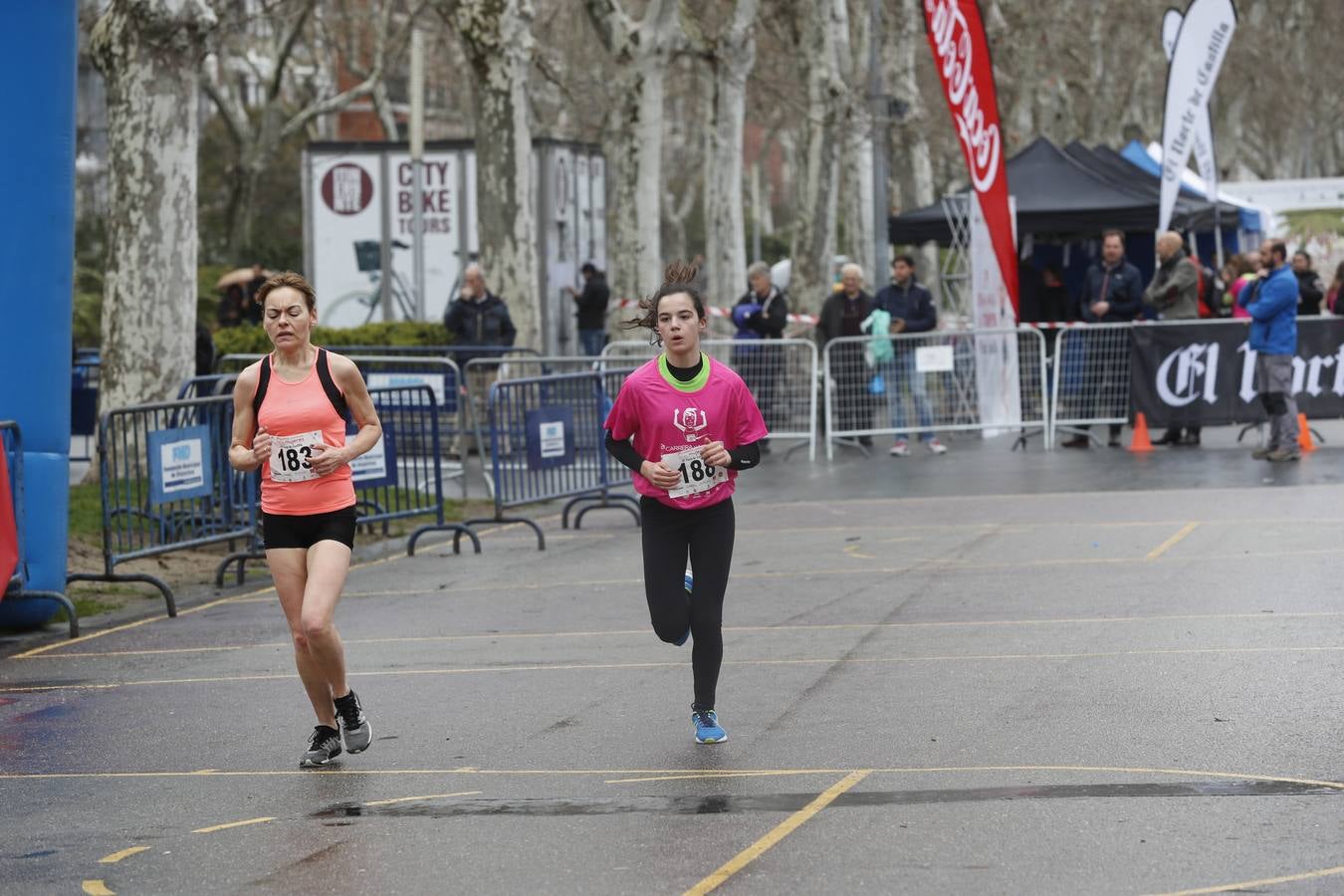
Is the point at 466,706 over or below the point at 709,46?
below

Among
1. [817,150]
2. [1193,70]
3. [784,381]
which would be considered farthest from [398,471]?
[817,150]

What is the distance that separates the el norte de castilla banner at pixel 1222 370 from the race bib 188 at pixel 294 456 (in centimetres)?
1467

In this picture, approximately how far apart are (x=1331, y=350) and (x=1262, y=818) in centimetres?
1557

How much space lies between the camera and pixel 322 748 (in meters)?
7.95

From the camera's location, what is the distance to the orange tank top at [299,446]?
800cm

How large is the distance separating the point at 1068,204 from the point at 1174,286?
4.81 m

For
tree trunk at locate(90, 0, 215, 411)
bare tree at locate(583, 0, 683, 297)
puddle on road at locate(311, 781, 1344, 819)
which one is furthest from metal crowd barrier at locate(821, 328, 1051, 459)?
puddle on road at locate(311, 781, 1344, 819)

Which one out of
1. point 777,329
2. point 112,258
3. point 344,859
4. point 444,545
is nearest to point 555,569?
point 444,545

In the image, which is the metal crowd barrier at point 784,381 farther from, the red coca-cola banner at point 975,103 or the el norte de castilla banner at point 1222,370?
the el norte de castilla banner at point 1222,370

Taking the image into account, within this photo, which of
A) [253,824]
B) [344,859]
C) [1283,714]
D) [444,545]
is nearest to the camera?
[344,859]

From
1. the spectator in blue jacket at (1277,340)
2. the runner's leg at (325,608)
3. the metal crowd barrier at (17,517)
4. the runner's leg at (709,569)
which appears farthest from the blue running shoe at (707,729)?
the spectator in blue jacket at (1277,340)

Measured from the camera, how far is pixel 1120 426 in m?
22.8

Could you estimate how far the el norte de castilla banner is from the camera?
21078 mm

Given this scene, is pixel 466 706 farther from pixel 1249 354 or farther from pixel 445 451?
pixel 1249 354
